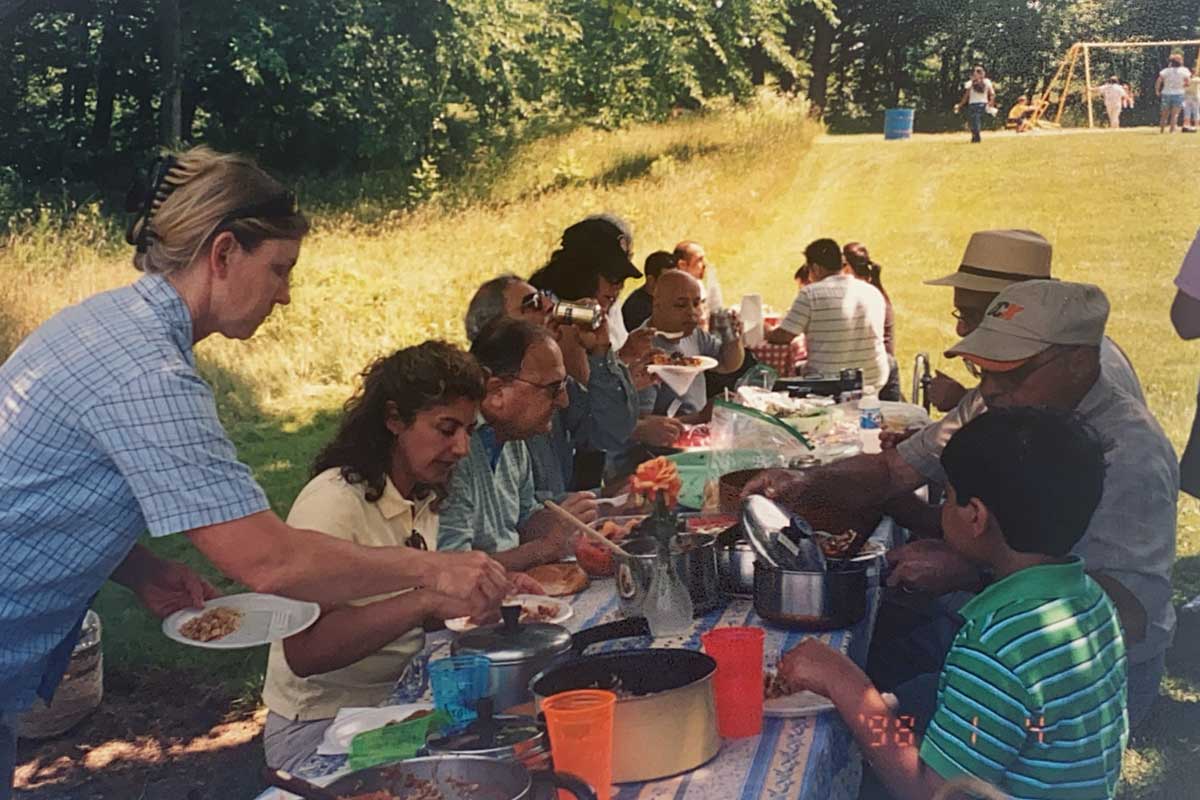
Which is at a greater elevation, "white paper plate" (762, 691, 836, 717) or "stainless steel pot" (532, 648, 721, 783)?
"stainless steel pot" (532, 648, 721, 783)

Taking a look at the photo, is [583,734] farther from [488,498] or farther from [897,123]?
[897,123]

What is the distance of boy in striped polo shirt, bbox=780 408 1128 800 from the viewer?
1.98m

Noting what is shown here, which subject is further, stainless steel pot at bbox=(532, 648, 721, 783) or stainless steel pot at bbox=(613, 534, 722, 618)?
stainless steel pot at bbox=(613, 534, 722, 618)

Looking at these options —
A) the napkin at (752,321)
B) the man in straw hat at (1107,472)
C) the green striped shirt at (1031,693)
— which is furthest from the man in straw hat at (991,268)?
the napkin at (752,321)

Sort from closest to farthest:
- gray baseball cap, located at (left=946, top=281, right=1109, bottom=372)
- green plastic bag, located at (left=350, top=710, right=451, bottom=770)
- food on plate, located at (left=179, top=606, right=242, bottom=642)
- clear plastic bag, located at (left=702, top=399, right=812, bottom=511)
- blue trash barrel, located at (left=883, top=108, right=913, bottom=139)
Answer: green plastic bag, located at (left=350, top=710, right=451, bottom=770), food on plate, located at (left=179, top=606, right=242, bottom=642), gray baseball cap, located at (left=946, top=281, right=1109, bottom=372), clear plastic bag, located at (left=702, top=399, right=812, bottom=511), blue trash barrel, located at (left=883, top=108, right=913, bottom=139)

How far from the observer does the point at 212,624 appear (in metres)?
2.36

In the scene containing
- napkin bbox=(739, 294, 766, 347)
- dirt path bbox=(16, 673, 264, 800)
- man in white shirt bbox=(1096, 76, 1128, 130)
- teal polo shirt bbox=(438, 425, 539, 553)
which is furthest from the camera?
man in white shirt bbox=(1096, 76, 1128, 130)

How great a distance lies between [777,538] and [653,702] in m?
0.89

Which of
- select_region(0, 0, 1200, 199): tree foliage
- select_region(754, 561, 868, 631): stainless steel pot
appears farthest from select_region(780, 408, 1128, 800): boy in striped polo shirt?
select_region(0, 0, 1200, 199): tree foliage

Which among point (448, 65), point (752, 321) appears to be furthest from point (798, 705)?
point (448, 65)

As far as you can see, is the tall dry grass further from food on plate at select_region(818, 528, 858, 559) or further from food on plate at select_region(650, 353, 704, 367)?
food on plate at select_region(818, 528, 858, 559)

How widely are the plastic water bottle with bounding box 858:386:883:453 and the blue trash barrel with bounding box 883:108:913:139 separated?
9124mm

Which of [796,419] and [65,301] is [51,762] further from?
[65,301]

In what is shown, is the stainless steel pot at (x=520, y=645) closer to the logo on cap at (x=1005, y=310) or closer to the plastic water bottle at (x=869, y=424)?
the logo on cap at (x=1005, y=310)
